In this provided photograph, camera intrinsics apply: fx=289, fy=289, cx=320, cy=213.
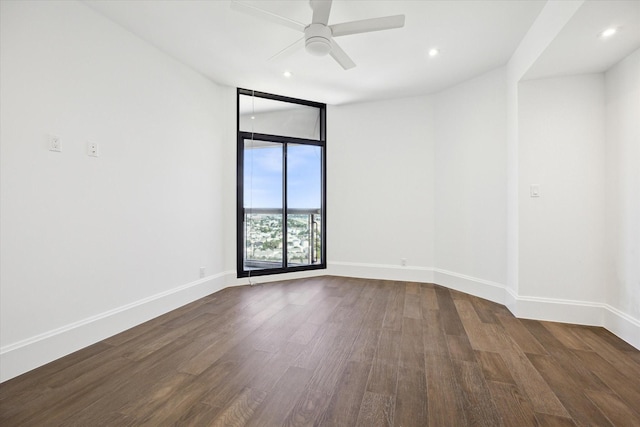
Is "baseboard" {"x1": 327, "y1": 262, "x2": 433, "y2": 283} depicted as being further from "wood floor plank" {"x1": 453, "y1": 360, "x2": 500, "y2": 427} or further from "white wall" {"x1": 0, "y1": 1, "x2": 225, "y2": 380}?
"wood floor plank" {"x1": 453, "y1": 360, "x2": 500, "y2": 427}

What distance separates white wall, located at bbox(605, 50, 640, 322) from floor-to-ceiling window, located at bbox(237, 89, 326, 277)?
10.8 feet

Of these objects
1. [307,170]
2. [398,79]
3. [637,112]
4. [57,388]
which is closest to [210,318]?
[57,388]

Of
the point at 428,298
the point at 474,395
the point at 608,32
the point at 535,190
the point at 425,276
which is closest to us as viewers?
the point at 474,395

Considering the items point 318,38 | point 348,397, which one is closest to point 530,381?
point 348,397

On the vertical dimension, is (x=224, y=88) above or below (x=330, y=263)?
above

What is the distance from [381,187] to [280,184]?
A: 1558mm

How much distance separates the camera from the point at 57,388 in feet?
→ 5.76

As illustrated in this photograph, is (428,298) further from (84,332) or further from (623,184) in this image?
(84,332)

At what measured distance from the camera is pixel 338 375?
6.18 feet

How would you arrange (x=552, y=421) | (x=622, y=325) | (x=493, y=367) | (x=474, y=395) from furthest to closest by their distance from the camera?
1. (x=622, y=325)
2. (x=493, y=367)
3. (x=474, y=395)
4. (x=552, y=421)

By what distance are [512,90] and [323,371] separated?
3348 mm

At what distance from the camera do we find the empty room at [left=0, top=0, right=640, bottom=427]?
5.87 feet

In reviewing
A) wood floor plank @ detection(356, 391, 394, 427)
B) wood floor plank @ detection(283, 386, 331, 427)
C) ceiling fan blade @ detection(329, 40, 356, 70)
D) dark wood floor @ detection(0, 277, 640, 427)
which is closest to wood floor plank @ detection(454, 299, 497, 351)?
dark wood floor @ detection(0, 277, 640, 427)

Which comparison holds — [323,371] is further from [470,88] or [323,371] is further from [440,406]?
[470,88]
